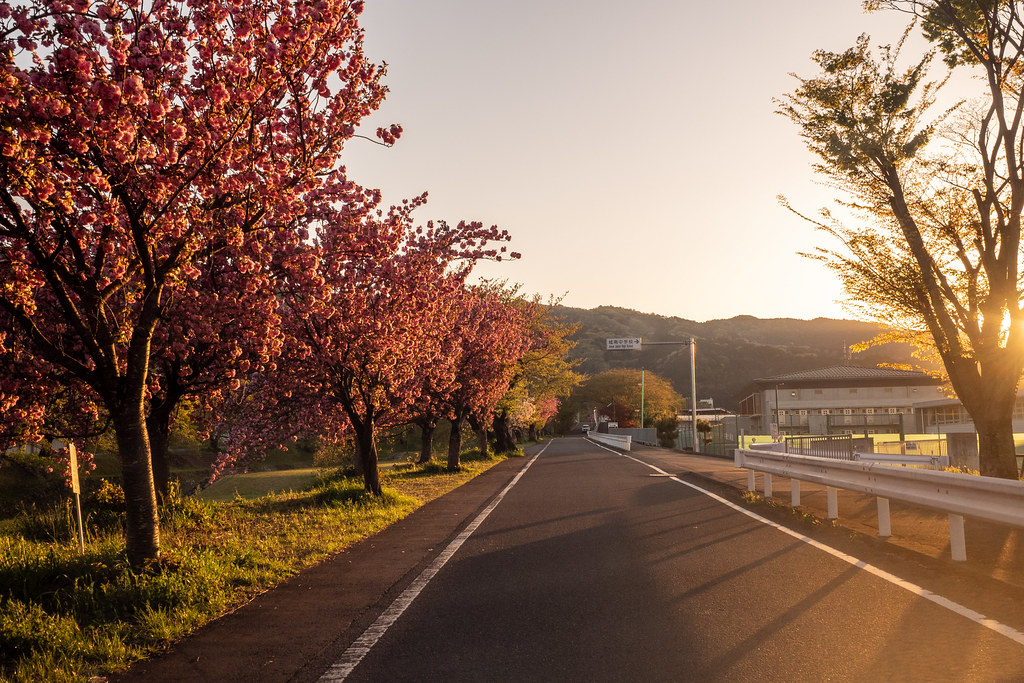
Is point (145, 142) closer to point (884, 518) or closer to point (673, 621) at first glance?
point (673, 621)

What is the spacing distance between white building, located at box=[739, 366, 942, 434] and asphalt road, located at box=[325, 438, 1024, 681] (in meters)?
85.8

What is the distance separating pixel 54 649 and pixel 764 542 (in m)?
7.45

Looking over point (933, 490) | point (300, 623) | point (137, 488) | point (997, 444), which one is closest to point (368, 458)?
point (137, 488)

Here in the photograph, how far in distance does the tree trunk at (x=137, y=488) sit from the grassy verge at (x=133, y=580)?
0.64ft

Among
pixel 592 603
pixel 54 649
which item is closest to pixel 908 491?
pixel 592 603

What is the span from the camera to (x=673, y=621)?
19.1 ft

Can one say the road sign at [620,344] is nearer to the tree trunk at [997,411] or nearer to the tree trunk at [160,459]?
the tree trunk at [997,411]

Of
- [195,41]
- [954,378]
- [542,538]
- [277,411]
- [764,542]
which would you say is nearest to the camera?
[195,41]

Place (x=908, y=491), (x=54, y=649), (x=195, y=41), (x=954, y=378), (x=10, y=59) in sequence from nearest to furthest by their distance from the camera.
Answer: (x=54, y=649), (x=10, y=59), (x=195, y=41), (x=908, y=491), (x=954, y=378)

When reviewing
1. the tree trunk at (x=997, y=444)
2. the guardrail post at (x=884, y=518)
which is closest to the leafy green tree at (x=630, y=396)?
the tree trunk at (x=997, y=444)

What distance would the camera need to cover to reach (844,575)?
24.3 ft

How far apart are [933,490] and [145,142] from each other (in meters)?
8.27

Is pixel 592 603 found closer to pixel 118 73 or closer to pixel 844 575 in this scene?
pixel 844 575

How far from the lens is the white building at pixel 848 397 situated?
298 ft
